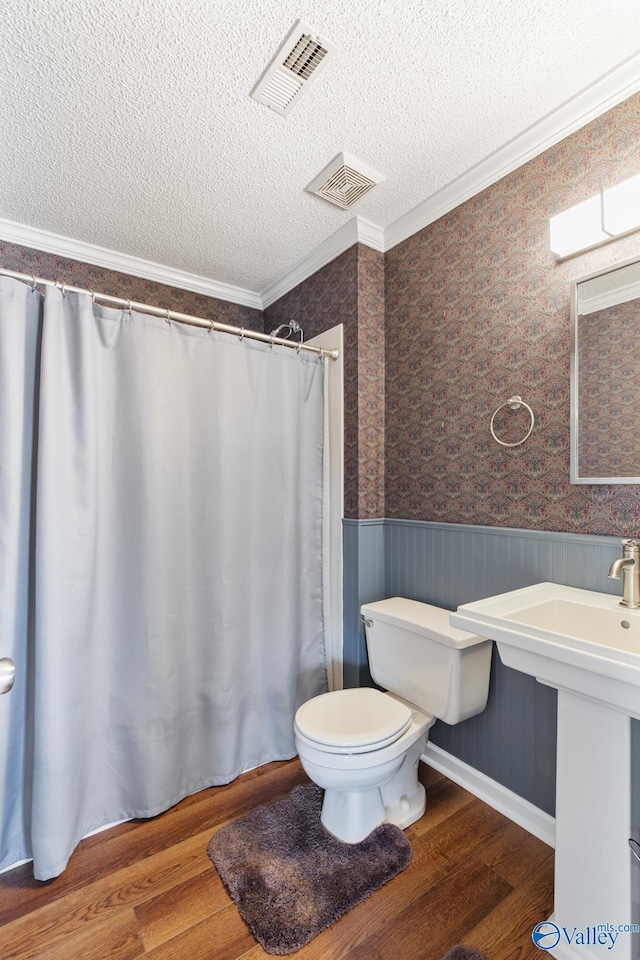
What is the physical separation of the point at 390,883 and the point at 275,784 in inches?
24.7

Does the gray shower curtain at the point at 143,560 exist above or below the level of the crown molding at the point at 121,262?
below

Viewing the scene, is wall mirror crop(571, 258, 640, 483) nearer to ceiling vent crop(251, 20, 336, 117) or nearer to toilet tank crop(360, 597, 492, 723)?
toilet tank crop(360, 597, 492, 723)

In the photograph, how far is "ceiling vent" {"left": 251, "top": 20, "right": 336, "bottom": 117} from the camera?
1.22 metres

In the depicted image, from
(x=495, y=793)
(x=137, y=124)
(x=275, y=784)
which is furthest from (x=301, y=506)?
(x=137, y=124)

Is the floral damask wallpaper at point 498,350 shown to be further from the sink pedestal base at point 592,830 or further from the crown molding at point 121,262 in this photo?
the crown molding at point 121,262

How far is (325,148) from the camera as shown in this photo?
63.4 inches

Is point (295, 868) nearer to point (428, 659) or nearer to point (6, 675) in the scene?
point (428, 659)

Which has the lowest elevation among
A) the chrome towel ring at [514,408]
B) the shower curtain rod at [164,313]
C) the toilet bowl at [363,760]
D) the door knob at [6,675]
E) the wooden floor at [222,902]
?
the wooden floor at [222,902]

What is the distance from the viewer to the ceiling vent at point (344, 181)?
167 cm

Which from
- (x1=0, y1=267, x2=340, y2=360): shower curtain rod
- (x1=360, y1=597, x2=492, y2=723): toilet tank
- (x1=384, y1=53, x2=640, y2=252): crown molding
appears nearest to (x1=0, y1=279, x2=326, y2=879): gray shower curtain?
(x1=0, y1=267, x2=340, y2=360): shower curtain rod

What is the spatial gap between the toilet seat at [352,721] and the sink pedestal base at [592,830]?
1.72 feet

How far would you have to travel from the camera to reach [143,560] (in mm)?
1683

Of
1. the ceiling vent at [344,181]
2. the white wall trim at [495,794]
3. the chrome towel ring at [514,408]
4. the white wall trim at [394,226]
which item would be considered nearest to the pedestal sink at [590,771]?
the white wall trim at [495,794]

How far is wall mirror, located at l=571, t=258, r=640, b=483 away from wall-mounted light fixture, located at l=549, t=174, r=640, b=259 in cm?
11
